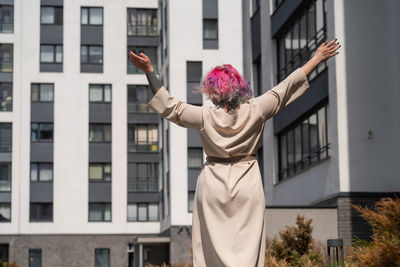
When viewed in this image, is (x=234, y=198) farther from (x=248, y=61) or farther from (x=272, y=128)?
(x=248, y=61)

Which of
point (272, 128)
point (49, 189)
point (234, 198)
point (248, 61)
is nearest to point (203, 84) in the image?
point (234, 198)

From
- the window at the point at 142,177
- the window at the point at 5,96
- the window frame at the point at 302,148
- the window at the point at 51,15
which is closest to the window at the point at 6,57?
the window at the point at 5,96

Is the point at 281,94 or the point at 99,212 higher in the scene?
the point at 281,94

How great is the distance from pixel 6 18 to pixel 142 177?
16182 millimetres

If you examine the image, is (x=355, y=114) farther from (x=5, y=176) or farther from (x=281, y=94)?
(x=5, y=176)

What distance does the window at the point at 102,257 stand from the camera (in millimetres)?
62406

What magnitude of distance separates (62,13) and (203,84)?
197 ft

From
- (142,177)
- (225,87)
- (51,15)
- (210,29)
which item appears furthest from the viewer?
(51,15)

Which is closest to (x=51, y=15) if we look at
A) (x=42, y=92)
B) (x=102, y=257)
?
(x=42, y=92)

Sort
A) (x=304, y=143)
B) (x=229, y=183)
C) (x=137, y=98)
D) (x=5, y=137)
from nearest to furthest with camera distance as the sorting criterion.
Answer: (x=229, y=183) → (x=304, y=143) → (x=5, y=137) → (x=137, y=98)

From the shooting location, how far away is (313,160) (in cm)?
2859

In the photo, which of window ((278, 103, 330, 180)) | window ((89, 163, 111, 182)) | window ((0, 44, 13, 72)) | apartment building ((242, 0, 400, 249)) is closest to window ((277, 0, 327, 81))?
apartment building ((242, 0, 400, 249))

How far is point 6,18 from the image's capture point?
63.7 meters

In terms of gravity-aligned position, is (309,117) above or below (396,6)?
below
